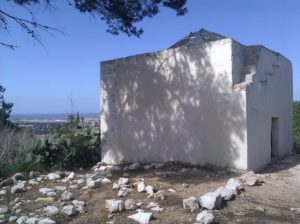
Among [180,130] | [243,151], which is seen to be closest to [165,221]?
[243,151]

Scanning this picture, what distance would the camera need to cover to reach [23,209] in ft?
23.3

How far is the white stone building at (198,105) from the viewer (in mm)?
9609

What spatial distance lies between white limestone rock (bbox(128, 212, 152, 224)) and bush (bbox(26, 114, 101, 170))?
610 cm

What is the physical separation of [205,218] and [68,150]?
722cm

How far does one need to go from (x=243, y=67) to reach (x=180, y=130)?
95.2 inches

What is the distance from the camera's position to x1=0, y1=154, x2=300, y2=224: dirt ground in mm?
6402

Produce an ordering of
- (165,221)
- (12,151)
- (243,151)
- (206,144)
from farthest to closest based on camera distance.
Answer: (12,151)
(206,144)
(243,151)
(165,221)

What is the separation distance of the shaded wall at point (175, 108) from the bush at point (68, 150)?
0.64m

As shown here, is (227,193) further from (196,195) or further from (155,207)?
(155,207)

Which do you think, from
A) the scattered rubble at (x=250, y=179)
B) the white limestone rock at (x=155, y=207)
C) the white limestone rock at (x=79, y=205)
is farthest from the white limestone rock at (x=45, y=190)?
the scattered rubble at (x=250, y=179)

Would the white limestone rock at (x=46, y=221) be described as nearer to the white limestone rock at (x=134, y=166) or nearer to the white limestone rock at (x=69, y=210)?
the white limestone rock at (x=69, y=210)

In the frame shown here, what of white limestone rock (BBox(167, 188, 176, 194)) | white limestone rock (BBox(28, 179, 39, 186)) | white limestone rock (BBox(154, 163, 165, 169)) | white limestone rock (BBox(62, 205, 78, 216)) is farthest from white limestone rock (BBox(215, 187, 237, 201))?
white limestone rock (BBox(28, 179, 39, 186))

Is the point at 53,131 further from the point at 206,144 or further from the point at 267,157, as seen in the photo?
the point at 267,157

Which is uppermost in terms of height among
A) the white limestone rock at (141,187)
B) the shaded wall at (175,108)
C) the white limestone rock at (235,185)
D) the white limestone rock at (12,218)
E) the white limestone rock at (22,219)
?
the shaded wall at (175,108)
